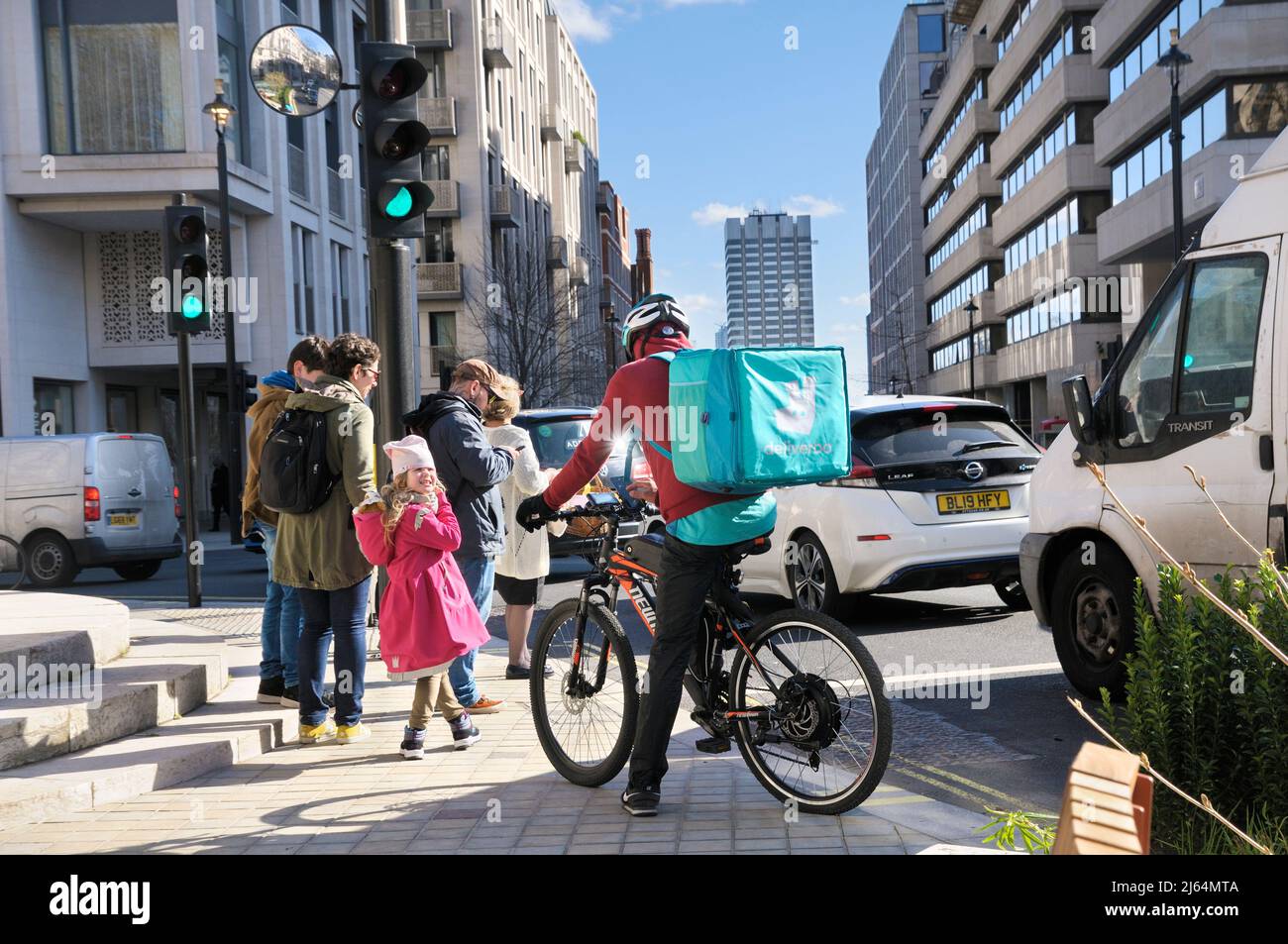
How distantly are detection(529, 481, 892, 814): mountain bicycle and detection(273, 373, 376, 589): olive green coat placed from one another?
1.21m

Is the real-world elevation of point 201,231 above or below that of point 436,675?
above

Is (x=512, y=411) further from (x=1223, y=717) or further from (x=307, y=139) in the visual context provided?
(x=307, y=139)

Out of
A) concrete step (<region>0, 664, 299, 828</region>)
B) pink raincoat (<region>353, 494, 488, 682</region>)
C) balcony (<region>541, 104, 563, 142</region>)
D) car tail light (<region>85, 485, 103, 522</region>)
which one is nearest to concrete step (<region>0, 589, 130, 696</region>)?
concrete step (<region>0, 664, 299, 828</region>)

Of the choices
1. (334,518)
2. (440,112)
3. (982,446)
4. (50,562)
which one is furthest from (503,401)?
(440,112)

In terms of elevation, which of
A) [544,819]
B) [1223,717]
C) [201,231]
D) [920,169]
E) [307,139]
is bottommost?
[544,819]

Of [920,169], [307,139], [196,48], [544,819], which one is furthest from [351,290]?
[920,169]

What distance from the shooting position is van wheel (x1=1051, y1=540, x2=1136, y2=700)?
247 inches

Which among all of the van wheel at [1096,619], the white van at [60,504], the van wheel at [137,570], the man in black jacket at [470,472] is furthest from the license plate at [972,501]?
the van wheel at [137,570]

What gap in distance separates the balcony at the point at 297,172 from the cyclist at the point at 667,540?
1171 inches

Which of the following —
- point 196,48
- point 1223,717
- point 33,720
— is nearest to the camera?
point 1223,717

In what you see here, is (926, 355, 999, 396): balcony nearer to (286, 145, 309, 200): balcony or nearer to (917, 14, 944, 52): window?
(917, 14, 944, 52): window

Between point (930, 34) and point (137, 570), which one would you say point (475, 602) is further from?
point (930, 34)
